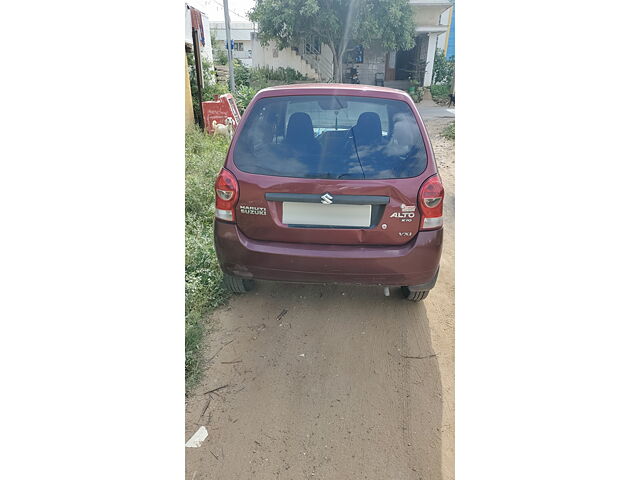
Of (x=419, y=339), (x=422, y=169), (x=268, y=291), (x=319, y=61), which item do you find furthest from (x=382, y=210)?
(x=319, y=61)

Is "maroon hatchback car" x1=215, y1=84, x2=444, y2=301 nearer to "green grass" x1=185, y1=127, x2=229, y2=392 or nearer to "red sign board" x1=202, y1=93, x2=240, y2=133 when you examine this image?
"green grass" x1=185, y1=127, x2=229, y2=392

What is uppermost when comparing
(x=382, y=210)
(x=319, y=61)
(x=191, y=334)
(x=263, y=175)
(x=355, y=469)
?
(x=319, y=61)

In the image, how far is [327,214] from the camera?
7.73ft

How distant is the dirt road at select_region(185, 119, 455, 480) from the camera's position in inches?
69.3

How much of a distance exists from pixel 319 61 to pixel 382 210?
19639 mm

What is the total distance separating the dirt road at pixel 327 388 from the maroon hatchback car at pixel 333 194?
0.43 metres

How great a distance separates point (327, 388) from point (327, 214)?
104 centimetres

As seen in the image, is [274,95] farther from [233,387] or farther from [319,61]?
[319,61]

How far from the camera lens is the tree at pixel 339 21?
48.9ft

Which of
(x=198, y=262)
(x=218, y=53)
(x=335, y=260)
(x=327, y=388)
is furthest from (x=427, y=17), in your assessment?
(x=327, y=388)

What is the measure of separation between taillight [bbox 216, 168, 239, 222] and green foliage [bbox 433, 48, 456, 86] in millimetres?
19162

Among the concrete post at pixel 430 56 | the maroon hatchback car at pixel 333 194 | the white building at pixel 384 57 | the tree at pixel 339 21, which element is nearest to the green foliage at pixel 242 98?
the tree at pixel 339 21

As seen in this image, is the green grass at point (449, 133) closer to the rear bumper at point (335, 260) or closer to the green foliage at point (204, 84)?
the green foliage at point (204, 84)

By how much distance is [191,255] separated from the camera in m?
3.37
